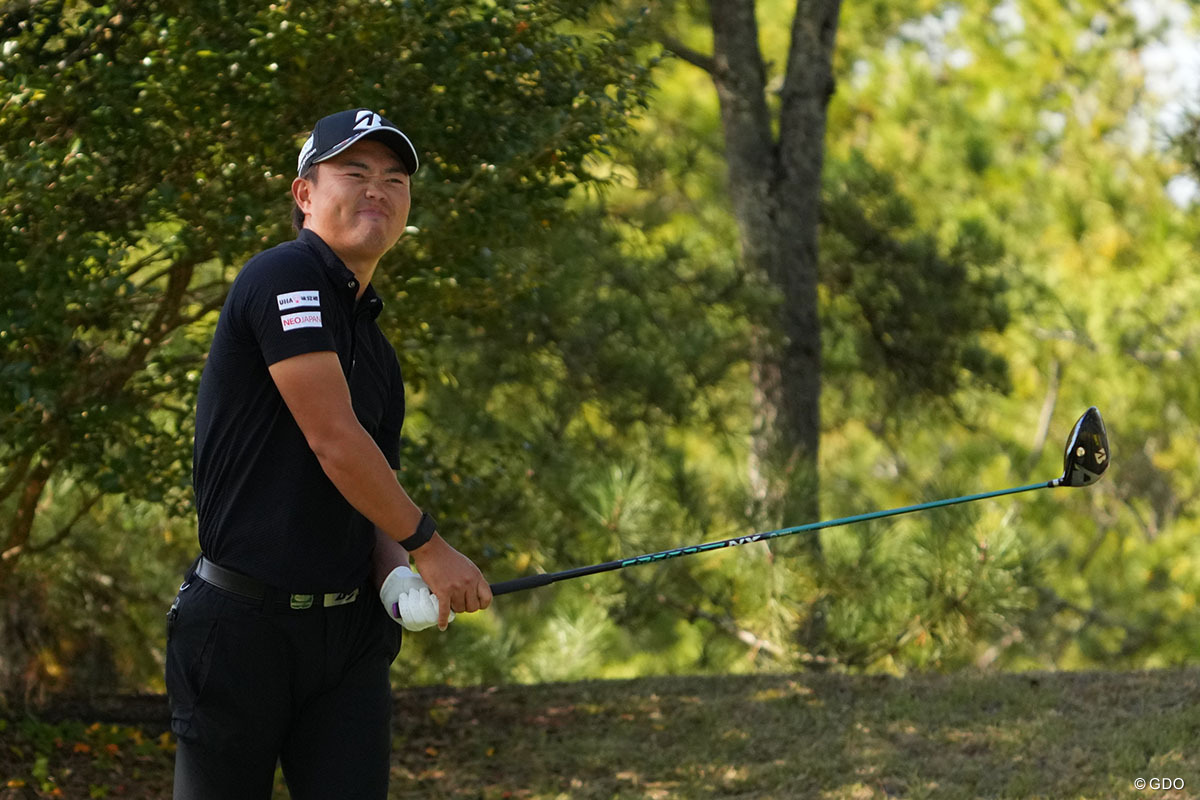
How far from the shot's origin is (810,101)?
8375mm

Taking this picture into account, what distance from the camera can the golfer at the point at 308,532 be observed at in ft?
7.64

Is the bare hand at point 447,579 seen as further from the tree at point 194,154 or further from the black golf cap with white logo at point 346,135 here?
the tree at point 194,154

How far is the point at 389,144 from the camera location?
8.35 feet

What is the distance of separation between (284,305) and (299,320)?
0.12 feet

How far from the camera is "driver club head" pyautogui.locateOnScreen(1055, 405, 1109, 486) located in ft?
12.0

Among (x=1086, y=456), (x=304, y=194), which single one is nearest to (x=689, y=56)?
(x=1086, y=456)

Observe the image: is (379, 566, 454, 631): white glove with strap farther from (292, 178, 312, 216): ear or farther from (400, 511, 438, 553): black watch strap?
(292, 178, 312, 216): ear

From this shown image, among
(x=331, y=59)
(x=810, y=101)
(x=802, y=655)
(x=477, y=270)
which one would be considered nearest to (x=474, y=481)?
(x=477, y=270)

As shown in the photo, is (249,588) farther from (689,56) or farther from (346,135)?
(689,56)

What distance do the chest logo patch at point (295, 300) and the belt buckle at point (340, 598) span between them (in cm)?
51

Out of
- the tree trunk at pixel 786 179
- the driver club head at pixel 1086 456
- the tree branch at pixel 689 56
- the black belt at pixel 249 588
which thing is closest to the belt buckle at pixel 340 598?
the black belt at pixel 249 588

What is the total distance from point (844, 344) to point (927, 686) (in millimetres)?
4104

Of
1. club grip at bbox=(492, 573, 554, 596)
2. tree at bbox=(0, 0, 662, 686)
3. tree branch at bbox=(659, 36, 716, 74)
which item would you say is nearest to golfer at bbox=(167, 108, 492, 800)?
club grip at bbox=(492, 573, 554, 596)

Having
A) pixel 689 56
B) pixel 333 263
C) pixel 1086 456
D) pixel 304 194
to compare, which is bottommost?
pixel 1086 456
